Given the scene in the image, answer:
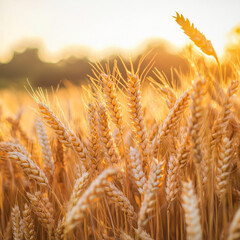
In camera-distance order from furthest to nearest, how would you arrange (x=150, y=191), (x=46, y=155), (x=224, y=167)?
(x=46, y=155)
(x=224, y=167)
(x=150, y=191)

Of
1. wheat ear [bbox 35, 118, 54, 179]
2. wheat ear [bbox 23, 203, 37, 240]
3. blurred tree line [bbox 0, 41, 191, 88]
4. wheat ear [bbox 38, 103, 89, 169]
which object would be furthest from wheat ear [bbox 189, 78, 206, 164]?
blurred tree line [bbox 0, 41, 191, 88]

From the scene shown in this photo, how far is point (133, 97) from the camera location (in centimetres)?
119

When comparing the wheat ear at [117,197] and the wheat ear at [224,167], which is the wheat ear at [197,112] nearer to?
the wheat ear at [224,167]

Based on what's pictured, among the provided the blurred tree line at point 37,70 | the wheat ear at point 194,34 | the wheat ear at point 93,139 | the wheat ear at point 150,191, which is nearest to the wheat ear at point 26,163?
the wheat ear at point 93,139

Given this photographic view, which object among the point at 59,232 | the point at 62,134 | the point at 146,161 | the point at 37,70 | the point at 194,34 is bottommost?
the point at 59,232

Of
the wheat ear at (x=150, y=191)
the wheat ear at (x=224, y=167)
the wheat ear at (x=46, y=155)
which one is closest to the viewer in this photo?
the wheat ear at (x=150, y=191)

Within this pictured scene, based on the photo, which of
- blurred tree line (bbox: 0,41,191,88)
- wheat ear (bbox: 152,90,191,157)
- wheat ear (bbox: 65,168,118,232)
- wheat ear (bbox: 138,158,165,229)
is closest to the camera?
wheat ear (bbox: 65,168,118,232)

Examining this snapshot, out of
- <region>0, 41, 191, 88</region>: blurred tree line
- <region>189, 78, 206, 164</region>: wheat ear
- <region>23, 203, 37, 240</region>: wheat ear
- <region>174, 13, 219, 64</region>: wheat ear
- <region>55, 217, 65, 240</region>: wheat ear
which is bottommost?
<region>55, 217, 65, 240</region>: wheat ear

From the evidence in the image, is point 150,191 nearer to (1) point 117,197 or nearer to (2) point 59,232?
(1) point 117,197

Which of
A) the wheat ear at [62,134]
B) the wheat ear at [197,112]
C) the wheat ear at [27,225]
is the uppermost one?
the wheat ear at [62,134]

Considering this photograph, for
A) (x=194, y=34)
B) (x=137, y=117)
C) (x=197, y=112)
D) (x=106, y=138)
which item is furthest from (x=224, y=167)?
(x=194, y=34)

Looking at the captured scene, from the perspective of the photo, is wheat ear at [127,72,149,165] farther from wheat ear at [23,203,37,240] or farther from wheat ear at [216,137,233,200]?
wheat ear at [23,203,37,240]

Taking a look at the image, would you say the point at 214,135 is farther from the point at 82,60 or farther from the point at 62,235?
the point at 82,60

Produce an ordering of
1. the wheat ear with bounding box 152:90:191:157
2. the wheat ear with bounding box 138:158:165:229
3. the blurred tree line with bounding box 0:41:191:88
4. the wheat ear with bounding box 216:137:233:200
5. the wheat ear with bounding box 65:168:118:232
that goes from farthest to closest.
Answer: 1. the blurred tree line with bounding box 0:41:191:88
2. the wheat ear with bounding box 152:90:191:157
3. the wheat ear with bounding box 216:137:233:200
4. the wheat ear with bounding box 138:158:165:229
5. the wheat ear with bounding box 65:168:118:232
